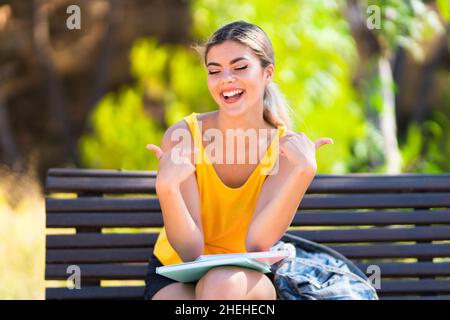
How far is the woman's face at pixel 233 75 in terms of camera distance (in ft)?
10.5

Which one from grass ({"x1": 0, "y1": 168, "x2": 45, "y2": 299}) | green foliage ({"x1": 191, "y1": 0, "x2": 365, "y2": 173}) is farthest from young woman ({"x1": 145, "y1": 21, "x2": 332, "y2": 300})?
green foliage ({"x1": 191, "y1": 0, "x2": 365, "y2": 173})

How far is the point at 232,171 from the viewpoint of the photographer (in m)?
3.35

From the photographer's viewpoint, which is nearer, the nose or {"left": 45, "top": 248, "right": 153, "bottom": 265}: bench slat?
the nose

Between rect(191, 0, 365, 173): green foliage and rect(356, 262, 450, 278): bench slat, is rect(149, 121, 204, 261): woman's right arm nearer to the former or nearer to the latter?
rect(356, 262, 450, 278): bench slat

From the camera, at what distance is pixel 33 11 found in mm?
10297

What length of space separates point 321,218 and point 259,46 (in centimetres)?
87

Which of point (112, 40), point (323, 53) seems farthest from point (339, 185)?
point (112, 40)

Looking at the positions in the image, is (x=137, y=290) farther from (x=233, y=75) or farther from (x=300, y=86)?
(x=300, y=86)

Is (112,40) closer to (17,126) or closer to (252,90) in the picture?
(17,126)

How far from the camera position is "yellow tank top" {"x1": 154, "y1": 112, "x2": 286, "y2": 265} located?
129 inches

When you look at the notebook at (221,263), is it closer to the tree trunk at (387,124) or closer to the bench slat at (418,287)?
the bench slat at (418,287)
